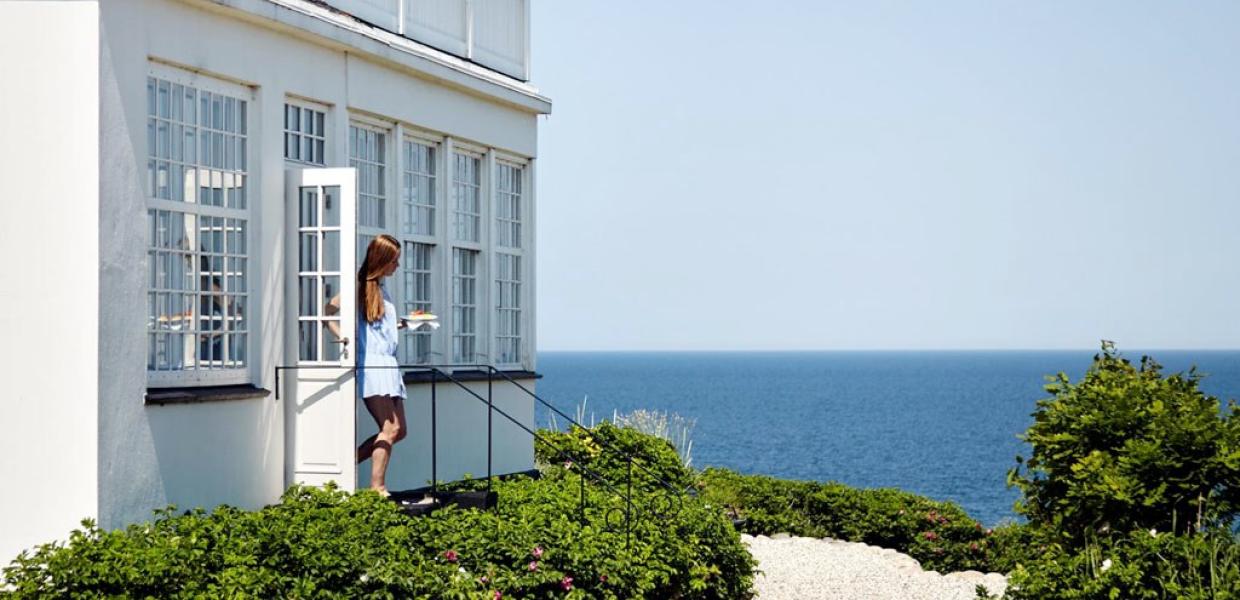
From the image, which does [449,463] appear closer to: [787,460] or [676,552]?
[676,552]

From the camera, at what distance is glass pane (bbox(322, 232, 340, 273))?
464 inches

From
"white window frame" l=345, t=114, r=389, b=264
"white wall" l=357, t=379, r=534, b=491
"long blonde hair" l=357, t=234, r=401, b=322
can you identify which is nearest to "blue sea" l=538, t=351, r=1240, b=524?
"white wall" l=357, t=379, r=534, b=491

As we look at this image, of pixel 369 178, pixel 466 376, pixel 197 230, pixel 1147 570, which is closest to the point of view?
pixel 1147 570

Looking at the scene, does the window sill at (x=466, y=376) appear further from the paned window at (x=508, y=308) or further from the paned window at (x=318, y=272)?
the paned window at (x=318, y=272)

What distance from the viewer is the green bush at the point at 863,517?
16614mm

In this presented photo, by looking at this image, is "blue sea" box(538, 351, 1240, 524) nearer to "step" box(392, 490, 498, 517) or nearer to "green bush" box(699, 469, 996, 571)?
"green bush" box(699, 469, 996, 571)

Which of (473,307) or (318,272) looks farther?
(473,307)

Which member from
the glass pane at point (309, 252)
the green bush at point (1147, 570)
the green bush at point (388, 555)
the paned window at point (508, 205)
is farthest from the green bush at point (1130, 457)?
the paned window at point (508, 205)

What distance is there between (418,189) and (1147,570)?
283 inches

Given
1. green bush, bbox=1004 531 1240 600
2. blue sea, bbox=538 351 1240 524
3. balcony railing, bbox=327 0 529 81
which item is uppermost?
balcony railing, bbox=327 0 529 81

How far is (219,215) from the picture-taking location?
11.2 m

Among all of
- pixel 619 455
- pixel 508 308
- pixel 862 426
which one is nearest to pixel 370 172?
pixel 508 308

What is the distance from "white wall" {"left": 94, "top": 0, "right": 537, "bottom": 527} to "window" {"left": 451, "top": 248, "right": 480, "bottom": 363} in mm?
1999

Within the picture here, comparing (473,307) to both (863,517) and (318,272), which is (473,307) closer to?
(318,272)
